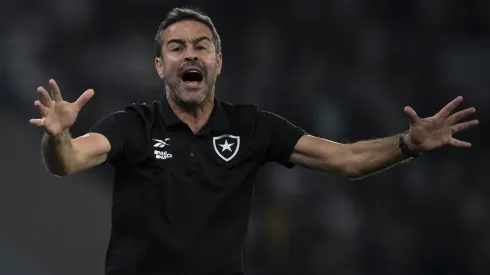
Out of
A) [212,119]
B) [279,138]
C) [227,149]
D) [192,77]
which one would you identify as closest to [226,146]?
[227,149]

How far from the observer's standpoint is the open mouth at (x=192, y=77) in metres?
3.54

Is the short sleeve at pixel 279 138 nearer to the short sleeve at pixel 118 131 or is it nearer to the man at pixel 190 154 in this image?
the man at pixel 190 154

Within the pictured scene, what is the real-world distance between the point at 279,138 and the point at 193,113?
389 millimetres

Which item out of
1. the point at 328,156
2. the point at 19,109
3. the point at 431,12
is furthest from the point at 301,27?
the point at 328,156

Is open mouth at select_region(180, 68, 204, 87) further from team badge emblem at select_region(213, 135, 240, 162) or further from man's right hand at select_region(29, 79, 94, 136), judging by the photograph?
man's right hand at select_region(29, 79, 94, 136)

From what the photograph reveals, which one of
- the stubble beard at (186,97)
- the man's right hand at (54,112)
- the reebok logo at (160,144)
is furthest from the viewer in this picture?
the stubble beard at (186,97)

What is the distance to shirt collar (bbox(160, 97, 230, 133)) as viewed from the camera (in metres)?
3.48

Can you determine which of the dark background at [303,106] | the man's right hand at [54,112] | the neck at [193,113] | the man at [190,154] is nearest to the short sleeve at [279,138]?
the man at [190,154]

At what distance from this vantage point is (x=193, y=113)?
3588mm

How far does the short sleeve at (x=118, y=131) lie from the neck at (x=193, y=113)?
0.20 meters

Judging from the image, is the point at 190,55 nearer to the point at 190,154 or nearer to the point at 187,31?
the point at 187,31

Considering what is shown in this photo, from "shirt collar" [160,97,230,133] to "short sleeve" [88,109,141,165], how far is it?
0.40 ft

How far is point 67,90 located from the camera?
619 centimetres

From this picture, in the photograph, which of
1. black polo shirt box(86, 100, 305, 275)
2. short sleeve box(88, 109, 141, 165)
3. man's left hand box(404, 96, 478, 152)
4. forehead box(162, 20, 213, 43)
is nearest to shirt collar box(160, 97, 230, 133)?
black polo shirt box(86, 100, 305, 275)
